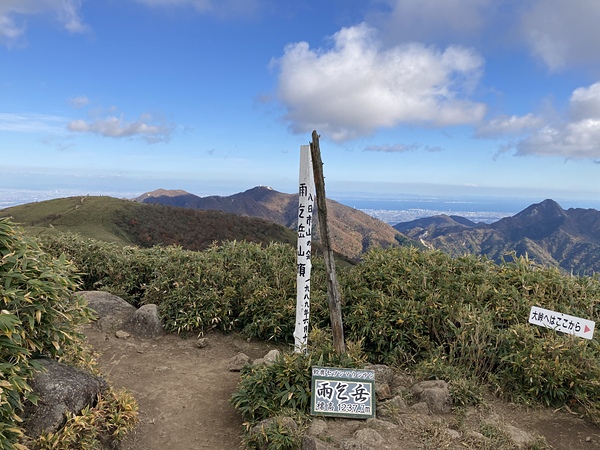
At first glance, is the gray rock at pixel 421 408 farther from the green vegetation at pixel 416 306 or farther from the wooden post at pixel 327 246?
the wooden post at pixel 327 246

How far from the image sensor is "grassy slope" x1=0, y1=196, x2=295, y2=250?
178ft

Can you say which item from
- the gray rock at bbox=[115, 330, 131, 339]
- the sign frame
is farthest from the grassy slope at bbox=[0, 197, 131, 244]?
the sign frame

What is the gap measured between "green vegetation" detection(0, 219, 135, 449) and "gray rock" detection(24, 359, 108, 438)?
101 millimetres

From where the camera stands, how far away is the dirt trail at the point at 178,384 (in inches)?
183

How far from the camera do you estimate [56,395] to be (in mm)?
3848

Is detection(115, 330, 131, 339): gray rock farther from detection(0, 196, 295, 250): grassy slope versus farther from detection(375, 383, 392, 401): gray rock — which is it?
detection(0, 196, 295, 250): grassy slope

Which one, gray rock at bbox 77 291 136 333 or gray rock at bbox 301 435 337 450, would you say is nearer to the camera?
gray rock at bbox 301 435 337 450

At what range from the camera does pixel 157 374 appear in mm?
6012

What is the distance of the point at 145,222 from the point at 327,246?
5836 cm

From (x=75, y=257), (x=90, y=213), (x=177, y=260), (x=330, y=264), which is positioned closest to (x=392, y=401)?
(x=330, y=264)

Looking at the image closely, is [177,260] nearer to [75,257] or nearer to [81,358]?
[75,257]

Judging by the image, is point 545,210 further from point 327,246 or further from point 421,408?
point 421,408

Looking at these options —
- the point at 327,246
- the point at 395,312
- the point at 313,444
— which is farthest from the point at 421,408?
the point at 327,246

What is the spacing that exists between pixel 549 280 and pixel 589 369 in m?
1.79
